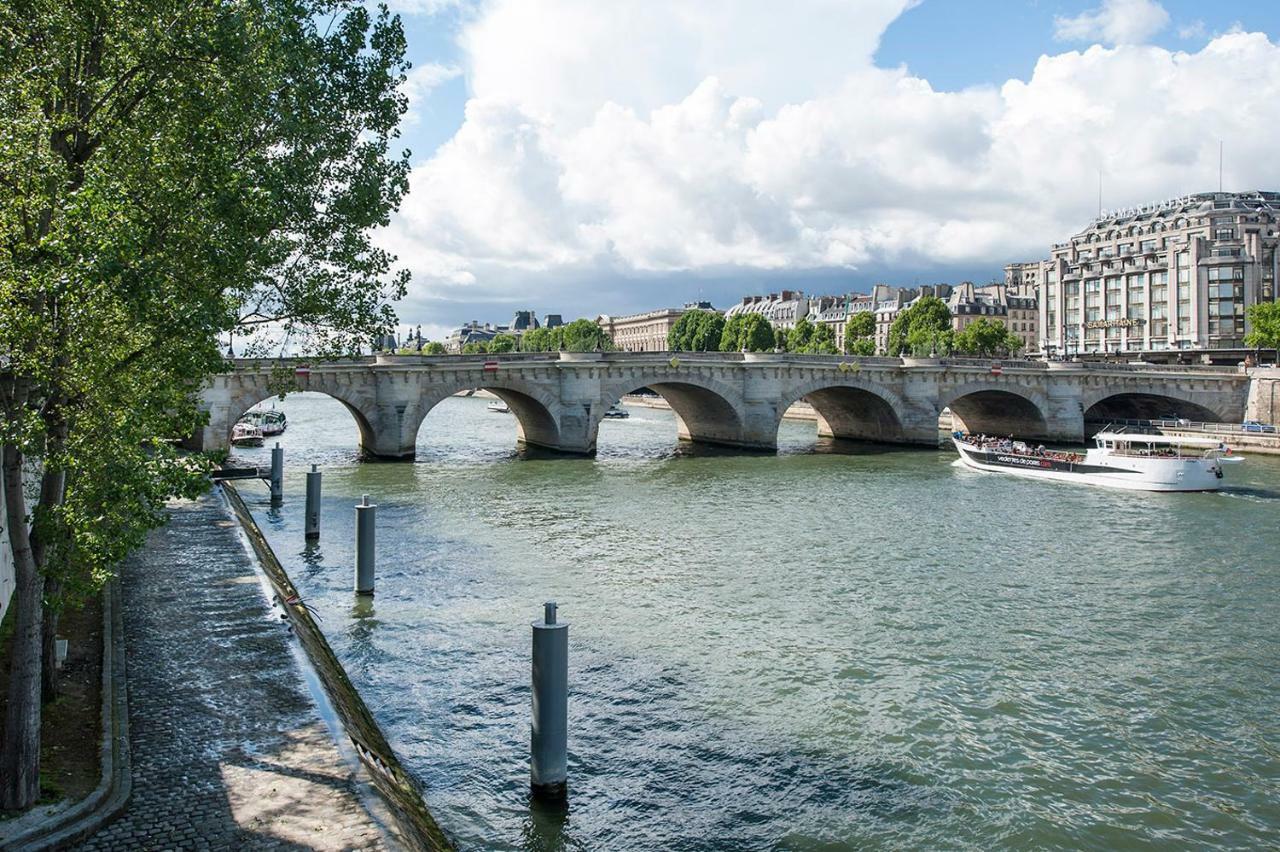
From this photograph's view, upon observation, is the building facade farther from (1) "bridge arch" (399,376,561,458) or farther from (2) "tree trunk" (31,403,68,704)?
(2) "tree trunk" (31,403,68,704)

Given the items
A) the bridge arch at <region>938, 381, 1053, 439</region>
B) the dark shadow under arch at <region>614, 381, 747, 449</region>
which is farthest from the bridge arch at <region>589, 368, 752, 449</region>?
the bridge arch at <region>938, 381, 1053, 439</region>

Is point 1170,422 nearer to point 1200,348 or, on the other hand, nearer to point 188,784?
point 1200,348

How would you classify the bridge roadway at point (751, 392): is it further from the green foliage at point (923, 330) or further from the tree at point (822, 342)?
the tree at point (822, 342)

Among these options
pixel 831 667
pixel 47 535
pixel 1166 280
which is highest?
pixel 1166 280

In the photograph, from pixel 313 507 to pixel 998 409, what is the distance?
63.0 m

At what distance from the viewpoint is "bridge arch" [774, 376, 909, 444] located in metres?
68.9

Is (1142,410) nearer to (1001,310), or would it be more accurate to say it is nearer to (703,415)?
(703,415)

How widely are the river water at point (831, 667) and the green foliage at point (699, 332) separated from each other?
375 ft

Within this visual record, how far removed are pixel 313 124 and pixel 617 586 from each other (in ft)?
49.2

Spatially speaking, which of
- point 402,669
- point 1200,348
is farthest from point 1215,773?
point 1200,348

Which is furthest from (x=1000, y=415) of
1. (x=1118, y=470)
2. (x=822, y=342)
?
(x=822, y=342)

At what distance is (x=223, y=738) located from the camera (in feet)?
43.3

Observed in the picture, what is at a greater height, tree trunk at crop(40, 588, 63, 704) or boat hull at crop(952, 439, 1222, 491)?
boat hull at crop(952, 439, 1222, 491)

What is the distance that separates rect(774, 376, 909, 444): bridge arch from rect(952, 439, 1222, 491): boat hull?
12.9m
